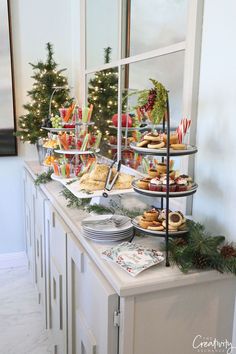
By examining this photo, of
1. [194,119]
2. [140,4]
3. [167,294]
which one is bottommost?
[167,294]

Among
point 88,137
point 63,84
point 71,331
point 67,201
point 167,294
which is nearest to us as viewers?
point 167,294

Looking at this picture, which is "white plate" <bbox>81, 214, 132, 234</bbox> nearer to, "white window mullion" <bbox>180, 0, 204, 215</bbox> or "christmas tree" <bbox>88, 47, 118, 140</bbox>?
"white window mullion" <bbox>180, 0, 204, 215</bbox>

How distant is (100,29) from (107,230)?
166 centimetres

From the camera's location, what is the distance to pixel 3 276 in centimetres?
304

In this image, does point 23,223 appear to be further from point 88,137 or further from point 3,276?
point 88,137

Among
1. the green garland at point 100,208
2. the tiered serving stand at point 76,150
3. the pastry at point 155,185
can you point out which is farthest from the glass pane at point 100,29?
the pastry at point 155,185

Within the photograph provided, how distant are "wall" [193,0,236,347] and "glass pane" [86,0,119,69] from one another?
38.6 inches

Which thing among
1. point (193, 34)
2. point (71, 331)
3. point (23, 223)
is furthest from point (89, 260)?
point (23, 223)

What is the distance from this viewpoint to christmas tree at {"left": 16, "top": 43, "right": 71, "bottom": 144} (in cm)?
276

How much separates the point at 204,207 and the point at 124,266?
17.7 inches

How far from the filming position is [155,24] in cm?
165

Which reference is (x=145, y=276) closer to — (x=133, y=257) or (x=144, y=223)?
(x=133, y=257)

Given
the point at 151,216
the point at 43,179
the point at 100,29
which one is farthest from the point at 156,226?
the point at 100,29

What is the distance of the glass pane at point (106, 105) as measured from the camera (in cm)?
216
